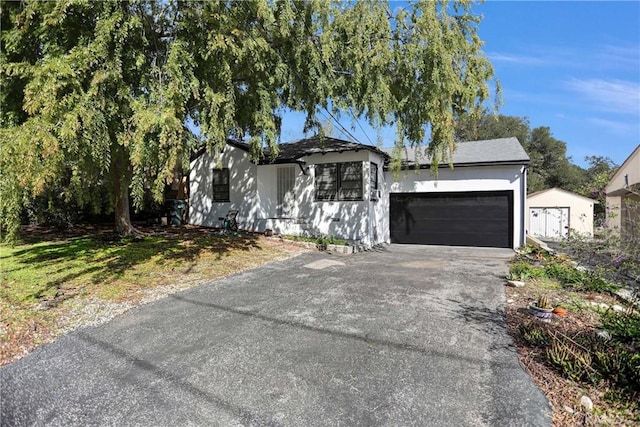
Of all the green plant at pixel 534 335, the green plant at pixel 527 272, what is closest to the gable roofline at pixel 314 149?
the green plant at pixel 527 272

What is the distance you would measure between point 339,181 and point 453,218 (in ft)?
14.8

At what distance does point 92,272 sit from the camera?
6578mm

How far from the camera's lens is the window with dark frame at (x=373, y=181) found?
38.8 ft

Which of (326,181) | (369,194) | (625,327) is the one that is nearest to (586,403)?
(625,327)

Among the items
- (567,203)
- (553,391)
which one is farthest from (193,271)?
(567,203)

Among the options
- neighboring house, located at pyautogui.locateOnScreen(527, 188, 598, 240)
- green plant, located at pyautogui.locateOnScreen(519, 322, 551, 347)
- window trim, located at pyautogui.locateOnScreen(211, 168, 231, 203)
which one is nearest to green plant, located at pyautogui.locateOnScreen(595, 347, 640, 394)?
green plant, located at pyautogui.locateOnScreen(519, 322, 551, 347)

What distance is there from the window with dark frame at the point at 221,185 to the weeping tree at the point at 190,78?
4642 mm

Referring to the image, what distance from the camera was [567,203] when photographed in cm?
2347

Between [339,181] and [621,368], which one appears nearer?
[621,368]

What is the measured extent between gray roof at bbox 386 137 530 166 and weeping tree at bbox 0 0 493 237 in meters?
3.05

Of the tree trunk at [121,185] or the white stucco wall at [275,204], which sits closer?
the tree trunk at [121,185]

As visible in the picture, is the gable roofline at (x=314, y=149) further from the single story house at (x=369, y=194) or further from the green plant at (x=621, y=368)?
the green plant at (x=621, y=368)

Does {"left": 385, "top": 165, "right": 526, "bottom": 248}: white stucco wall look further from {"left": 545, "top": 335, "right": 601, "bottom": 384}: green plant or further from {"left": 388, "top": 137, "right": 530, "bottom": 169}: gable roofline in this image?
{"left": 545, "top": 335, "right": 601, "bottom": 384}: green plant

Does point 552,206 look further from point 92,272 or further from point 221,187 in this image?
point 92,272
